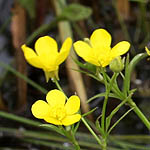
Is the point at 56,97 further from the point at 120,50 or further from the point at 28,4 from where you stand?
the point at 28,4

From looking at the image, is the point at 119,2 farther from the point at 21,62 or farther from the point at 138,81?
the point at 21,62

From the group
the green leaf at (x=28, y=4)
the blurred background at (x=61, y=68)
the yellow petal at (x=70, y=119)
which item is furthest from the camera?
the green leaf at (x=28, y=4)

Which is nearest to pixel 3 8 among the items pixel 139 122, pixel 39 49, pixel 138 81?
pixel 138 81

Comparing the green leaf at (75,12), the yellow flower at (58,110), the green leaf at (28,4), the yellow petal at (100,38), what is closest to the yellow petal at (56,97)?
the yellow flower at (58,110)

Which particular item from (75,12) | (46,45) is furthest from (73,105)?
(75,12)

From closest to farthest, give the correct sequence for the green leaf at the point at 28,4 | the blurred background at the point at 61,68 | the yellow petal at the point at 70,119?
the yellow petal at the point at 70,119 → the blurred background at the point at 61,68 → the green leaf at the point at 28,4

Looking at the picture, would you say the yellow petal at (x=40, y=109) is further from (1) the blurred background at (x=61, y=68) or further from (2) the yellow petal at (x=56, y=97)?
(1) the blurred background at (x=61, y=68)

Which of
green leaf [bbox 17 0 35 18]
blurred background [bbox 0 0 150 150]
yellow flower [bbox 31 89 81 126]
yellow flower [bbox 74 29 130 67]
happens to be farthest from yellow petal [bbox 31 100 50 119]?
green leaf [bbox 17 0 35 18]
